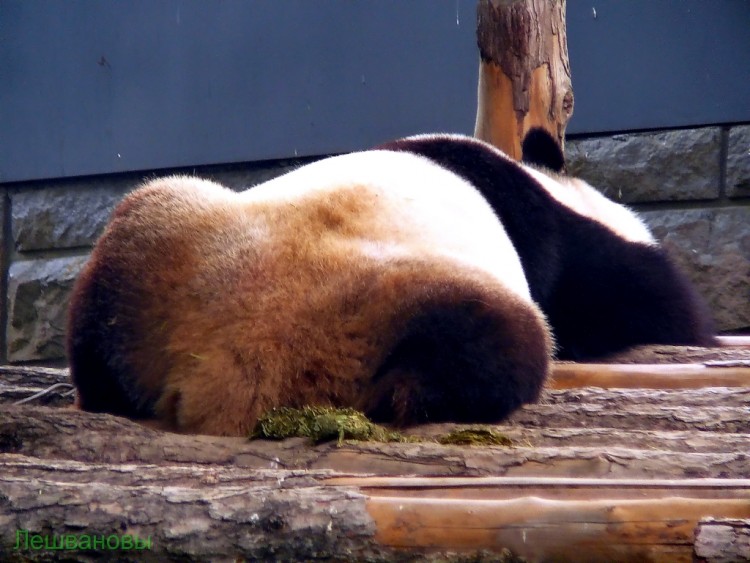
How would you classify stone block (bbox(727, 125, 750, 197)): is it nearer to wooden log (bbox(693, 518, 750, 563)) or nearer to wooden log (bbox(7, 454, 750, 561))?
wooden log (bbox(7, 454, 750, 561))

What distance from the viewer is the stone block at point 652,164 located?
13.9 ft

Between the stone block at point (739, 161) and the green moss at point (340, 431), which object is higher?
the stone block at point (739, 161)

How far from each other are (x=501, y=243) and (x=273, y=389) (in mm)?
859

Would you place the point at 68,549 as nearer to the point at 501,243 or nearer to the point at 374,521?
the point at 374,521

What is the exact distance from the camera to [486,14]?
3.46m

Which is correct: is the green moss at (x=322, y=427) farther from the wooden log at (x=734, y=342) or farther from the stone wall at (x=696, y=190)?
the stone wall at (x=696, y=190)

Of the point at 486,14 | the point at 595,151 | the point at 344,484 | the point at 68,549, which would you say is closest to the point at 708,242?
the point at 595,151

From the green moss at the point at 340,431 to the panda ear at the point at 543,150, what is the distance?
5.77 feet

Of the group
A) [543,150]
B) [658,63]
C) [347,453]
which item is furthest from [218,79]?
[347,453]

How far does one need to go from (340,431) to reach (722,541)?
733 millimetres

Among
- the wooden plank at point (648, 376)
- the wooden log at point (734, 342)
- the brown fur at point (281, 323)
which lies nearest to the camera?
the brown fur at point (281, 323)

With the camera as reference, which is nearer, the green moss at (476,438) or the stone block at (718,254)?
the green moss at (476,438)

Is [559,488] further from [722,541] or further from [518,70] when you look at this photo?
[518,70]

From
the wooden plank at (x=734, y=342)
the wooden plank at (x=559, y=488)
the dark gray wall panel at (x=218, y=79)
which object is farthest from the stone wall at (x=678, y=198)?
the wooden plank at (x=559, y=488)
